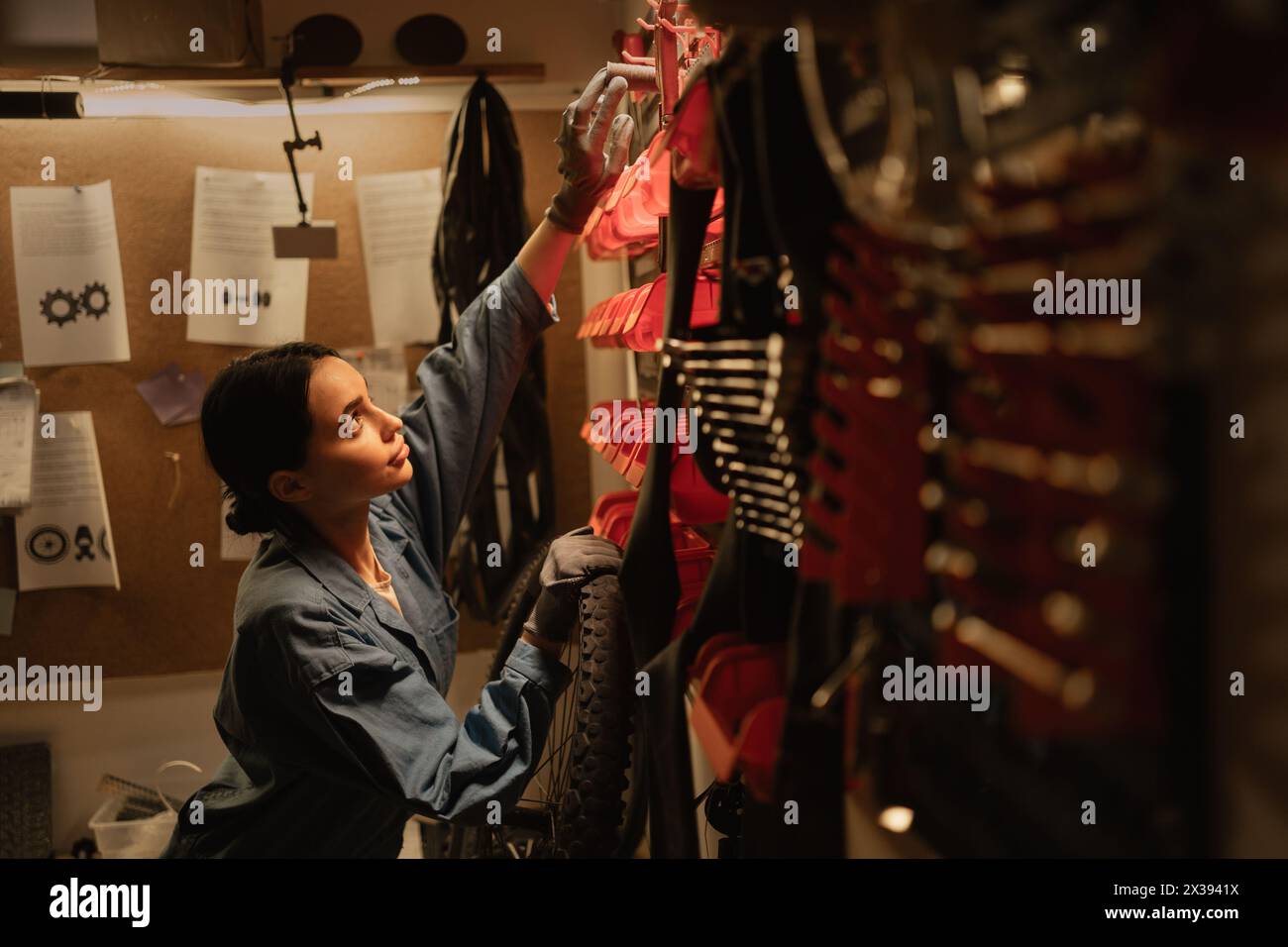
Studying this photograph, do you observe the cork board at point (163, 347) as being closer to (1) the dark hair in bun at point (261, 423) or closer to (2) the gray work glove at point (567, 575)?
(1) the dark hair in bun at point (261, 423)

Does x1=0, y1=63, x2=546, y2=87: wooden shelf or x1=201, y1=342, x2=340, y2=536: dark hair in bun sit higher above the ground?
x1=0, y1=63, x2=546, y2=87: wooden shelf

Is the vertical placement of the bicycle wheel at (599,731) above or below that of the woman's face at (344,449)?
below

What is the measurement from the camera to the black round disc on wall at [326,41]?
2.44 meters

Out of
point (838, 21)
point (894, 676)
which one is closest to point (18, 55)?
point (838, 21)

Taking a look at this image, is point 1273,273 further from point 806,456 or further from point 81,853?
point 81,853

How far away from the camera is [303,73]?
242 centimetres

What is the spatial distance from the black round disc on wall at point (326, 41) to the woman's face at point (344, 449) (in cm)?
144

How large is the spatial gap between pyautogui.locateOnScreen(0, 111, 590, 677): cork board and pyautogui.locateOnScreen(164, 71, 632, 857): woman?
110 centimetres

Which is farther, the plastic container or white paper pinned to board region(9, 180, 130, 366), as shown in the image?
white paper pinned to board region(9, 180, 130, 366)

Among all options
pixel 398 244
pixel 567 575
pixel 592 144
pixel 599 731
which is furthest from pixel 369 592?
pixel 398 244

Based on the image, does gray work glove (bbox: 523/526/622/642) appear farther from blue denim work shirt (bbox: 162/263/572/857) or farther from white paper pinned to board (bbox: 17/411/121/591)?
white paper pinned to board (bbox: 17/411/121/591)

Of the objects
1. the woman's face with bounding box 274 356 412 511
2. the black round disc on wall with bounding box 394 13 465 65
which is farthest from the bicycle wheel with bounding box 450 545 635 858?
the black round disc on wall with bounding box 394 13 465 65

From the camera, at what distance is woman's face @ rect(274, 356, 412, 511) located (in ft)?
4.26

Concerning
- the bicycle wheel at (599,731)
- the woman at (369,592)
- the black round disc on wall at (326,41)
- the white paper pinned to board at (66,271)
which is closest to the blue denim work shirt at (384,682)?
the woman at (369,592)
